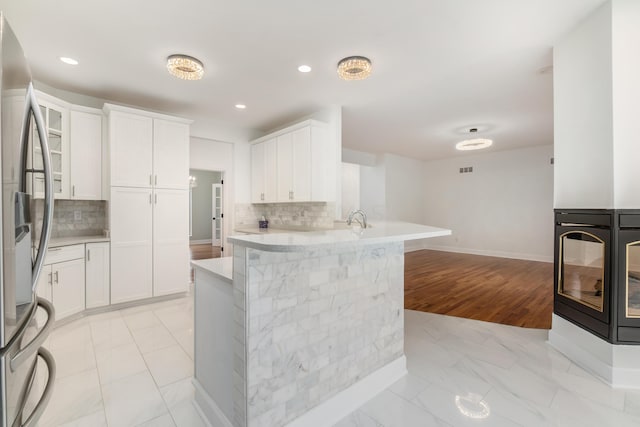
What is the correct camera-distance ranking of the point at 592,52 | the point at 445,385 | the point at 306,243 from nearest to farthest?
the point at 306,243, the point at 445,385, the point at 592,52

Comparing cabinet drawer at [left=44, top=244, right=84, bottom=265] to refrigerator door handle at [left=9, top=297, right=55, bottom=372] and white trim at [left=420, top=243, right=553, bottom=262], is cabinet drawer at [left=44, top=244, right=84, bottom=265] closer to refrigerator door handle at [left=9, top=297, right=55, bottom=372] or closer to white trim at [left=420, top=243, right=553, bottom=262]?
refrigerator door handle at [left=9, top=297, right=55, bottom=372]

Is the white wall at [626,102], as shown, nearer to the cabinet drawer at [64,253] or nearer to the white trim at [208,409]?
the white trim at [208,409]

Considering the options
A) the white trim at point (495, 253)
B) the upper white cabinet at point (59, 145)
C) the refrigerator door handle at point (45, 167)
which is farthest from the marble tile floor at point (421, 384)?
the white trim at point (495, 253)

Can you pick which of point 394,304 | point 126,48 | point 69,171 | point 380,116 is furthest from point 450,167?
point 69,171

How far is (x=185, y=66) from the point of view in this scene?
2717 millimetres

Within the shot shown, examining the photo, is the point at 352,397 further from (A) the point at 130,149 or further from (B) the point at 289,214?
(A) the point at 130,149

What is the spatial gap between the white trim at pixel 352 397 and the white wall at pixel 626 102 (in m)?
2.04

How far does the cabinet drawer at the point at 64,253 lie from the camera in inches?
113

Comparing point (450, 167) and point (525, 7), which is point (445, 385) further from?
point (450, 167)

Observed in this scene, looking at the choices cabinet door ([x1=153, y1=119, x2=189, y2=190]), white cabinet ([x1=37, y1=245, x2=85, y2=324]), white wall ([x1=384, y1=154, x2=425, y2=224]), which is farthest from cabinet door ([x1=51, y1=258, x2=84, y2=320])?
white wall ([x1=384, y1=154, x2=425, y2=224])

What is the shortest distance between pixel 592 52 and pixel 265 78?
298 cm

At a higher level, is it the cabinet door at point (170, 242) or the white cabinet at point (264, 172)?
the white cabinet at point (264, 172)

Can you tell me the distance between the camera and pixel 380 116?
454 cm

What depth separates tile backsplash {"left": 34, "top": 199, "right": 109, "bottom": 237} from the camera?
3.50 metres
